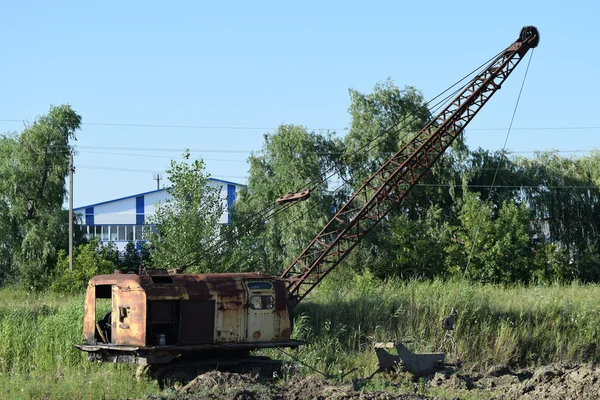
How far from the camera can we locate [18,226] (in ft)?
160

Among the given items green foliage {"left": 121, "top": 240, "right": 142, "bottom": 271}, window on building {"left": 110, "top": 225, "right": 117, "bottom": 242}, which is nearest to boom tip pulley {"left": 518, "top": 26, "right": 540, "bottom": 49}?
green foliage {"left": 121, "top": 240, "right": 142, "bottom": 271}

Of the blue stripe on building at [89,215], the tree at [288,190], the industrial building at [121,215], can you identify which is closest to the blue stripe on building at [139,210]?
the industrial building at [121,215]

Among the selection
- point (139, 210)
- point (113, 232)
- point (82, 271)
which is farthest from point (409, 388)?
point (113, 232)

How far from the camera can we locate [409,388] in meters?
18.3

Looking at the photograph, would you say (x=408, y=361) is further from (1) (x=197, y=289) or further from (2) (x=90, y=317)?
(2) (x=90, y=317)

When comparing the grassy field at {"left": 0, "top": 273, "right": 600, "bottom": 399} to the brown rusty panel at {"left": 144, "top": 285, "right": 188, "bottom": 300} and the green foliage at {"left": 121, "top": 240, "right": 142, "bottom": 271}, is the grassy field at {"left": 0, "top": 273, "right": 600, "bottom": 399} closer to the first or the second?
the brown rusty panel at {"left": 144, "top": 285, "right": 188, "bottom": 300}

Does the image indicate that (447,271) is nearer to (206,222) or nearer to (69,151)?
(206,222)

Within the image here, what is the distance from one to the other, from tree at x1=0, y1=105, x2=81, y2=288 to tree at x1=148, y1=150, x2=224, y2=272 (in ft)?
54.6

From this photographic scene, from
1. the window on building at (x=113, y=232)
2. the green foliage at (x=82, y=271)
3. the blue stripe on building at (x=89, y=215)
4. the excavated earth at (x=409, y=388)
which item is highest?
the blue stripe on building at (x=89, y=215)

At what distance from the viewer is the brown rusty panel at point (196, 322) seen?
18.5 metres

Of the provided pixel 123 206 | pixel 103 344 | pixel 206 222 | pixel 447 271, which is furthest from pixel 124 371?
pixel 123 206

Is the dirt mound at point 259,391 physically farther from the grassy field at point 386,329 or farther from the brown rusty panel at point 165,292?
the grassy field at point 386,329

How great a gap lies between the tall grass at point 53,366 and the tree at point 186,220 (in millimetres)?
4751

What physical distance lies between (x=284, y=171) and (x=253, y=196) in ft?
8.96
